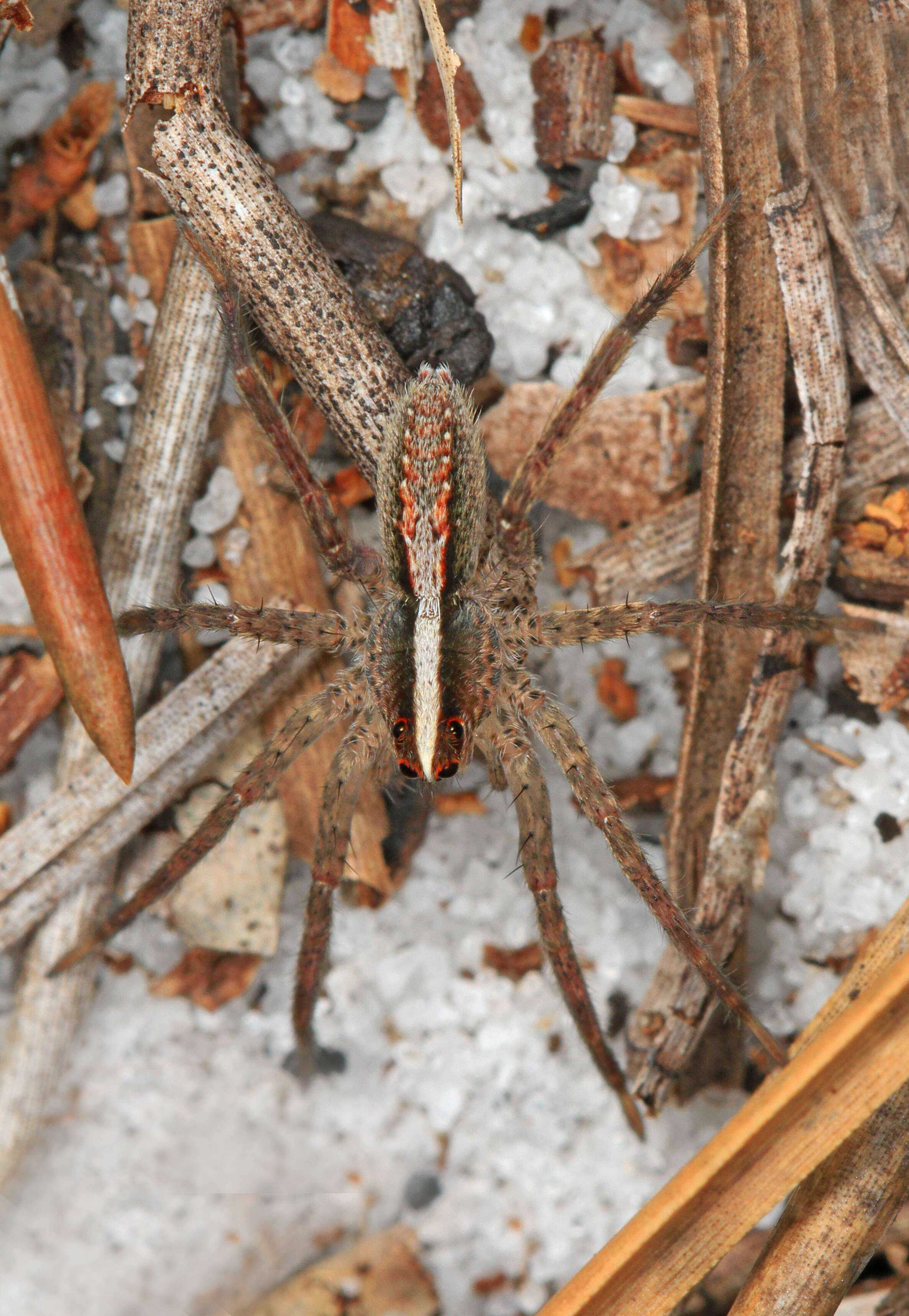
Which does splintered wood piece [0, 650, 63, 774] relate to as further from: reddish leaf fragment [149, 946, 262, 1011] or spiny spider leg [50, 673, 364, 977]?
reddish leaf fragment [149, 946, 262, 1011]

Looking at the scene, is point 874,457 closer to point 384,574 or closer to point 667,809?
point 667,809

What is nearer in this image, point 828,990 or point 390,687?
point 390,687

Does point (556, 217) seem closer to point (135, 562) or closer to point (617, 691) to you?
point (617, 691)

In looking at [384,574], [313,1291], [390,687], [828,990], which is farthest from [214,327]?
[313,1291]

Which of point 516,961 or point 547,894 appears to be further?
point 516,961

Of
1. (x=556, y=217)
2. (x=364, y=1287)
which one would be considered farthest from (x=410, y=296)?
(x=364, y=1287)

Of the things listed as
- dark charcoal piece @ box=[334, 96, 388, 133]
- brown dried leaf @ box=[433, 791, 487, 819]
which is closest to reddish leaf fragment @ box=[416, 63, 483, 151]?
dark charcoal piece @ box=[334, 96, 388, 133]
